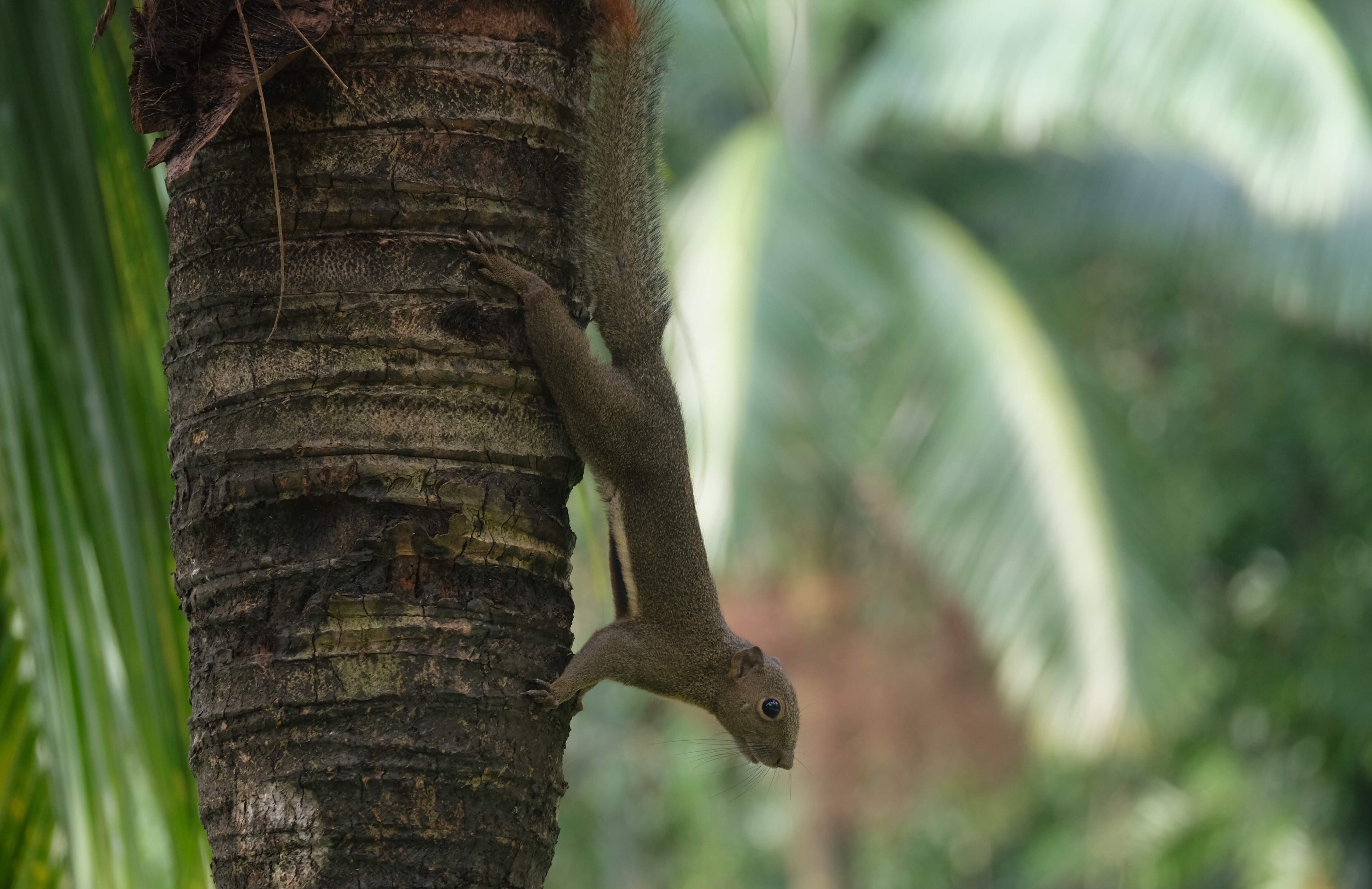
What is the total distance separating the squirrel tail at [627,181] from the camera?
2.54 meters

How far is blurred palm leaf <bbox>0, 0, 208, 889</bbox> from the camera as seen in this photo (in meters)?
2.29

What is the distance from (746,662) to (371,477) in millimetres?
1380

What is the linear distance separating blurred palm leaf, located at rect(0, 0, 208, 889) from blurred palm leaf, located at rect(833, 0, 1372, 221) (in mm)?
7006

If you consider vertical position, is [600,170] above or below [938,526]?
below

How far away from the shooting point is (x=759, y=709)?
3.19m

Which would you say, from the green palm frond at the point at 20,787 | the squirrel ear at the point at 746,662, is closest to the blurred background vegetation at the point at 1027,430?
the green palm frond at the point at 20,787

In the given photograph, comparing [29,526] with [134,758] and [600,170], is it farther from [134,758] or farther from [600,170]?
[600,170]

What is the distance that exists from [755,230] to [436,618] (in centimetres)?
767

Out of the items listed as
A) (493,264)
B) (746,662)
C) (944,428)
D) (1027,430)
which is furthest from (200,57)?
(944,428)

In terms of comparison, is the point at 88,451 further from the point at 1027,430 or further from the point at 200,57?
the point at 1027,430

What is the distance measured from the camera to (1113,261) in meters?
14.8

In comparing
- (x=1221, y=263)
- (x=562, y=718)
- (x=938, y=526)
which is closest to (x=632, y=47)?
(x=562, y=718)

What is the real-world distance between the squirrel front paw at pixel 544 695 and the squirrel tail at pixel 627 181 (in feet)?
2.33

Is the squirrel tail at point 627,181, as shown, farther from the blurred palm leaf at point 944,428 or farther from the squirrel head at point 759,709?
the blurred palm leaf at point 944,428
